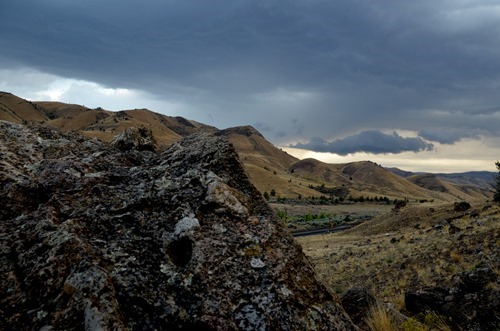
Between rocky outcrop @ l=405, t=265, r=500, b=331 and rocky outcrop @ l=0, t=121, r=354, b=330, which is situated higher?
rocky outcrop @ l=0, t=121, r=354, b=330

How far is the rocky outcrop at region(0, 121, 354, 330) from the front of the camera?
3.94 m

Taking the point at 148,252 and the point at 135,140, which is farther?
the point at 135,140

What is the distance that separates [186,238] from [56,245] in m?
1.54

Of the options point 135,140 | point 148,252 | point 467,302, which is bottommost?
point 467,302

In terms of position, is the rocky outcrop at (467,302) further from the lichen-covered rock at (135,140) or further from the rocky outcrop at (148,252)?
the lichen-covered rock at (135,140)

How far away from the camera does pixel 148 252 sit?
4723mm

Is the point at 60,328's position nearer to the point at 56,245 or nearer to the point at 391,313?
the point at 56,245

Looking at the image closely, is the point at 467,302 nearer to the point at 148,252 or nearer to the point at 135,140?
the point at 148,252

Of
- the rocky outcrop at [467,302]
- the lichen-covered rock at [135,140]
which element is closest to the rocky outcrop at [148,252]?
the lichen-covered rock at [135,140]

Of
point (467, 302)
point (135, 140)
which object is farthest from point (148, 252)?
point (467, 302)

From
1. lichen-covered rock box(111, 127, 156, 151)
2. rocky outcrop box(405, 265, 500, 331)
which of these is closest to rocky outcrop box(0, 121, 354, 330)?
lichen-covered rock box(111, 127, 156, 151)

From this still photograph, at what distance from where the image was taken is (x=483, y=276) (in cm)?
959

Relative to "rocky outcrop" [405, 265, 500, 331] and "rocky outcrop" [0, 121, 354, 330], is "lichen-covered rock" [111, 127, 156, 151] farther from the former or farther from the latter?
"rocky outcrop" [405, 265, 500, 331]

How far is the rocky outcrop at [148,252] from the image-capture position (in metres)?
3.94
